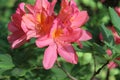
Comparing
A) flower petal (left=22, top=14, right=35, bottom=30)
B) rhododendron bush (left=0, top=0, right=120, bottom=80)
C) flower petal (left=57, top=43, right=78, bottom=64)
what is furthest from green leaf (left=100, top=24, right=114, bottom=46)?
flower petal (left=22, top=14, right=35, bottom=30)

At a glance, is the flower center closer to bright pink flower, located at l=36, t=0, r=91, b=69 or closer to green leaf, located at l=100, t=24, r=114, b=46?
bright pink flower, located at l=36, t=0, r=91, b=69

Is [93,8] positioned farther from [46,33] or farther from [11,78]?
[46,33]

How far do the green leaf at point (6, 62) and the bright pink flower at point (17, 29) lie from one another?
0.20 feet

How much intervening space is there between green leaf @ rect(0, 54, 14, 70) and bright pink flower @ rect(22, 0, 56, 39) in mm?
145

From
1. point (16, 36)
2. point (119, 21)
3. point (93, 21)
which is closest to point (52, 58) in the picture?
point (16, 36)

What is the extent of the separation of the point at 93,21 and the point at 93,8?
0.14 m

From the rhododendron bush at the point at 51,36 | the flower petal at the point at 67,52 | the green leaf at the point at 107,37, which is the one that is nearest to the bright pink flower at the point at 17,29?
the rhododendron bush at the point at 51,36

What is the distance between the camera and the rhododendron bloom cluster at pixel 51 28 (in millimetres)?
1646

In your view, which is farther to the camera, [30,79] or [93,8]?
[93,8]

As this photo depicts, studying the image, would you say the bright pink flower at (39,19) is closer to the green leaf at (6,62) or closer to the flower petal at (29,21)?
the flower petal at (29,21)

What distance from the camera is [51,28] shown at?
5.36 feet

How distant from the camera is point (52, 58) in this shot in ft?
5.41

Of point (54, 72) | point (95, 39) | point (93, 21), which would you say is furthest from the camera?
point (93, 21)

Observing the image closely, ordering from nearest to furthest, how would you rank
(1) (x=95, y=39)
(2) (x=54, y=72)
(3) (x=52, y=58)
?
(3) (x=52, y=58) < (2) (x=54, y=72) < (1) (x=95, y=39)
